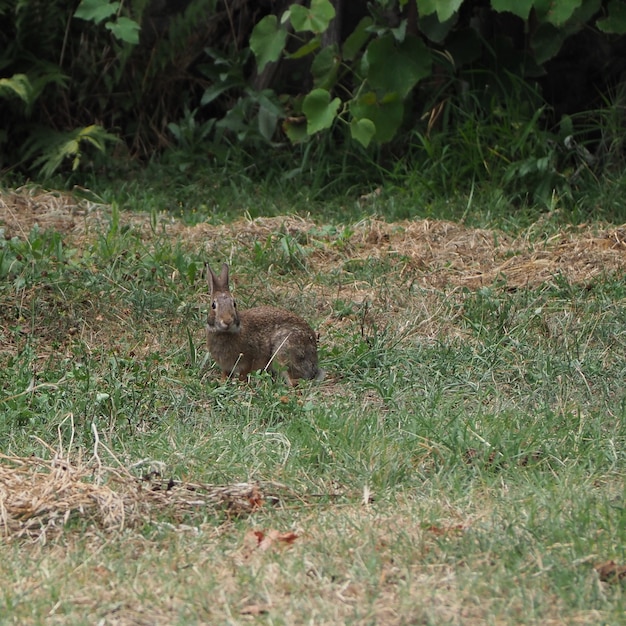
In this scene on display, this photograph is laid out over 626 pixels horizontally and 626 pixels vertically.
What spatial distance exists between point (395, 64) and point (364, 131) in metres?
0.62

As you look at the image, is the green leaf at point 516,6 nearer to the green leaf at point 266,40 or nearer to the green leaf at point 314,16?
the green leaf at point 314,16

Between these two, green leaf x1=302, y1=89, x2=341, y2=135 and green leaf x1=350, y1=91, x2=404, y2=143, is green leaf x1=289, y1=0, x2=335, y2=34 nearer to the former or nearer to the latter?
green leaf x1=302, y1=89, x2=341, y2=135

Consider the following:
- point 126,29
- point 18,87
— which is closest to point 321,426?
point 126,29

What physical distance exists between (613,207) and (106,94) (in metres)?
4.72

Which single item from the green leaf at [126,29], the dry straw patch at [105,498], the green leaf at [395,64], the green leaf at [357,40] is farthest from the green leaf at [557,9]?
the dry straw patch at [105,498]

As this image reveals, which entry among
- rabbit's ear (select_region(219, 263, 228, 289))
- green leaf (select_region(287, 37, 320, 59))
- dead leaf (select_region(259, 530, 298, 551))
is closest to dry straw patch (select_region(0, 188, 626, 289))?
rabbit's ear (select_region(219, 263, 228, 289))

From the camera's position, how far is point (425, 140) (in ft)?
30.2

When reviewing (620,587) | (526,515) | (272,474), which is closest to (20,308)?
(272,474)

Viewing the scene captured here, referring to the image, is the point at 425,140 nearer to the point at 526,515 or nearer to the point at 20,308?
the point at 20,308

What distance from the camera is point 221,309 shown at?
6.08 metres

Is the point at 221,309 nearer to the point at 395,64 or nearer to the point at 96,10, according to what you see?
the point at 395,64

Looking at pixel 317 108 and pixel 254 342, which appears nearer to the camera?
pixel 254 342

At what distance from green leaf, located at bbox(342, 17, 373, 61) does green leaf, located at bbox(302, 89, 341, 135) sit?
0.41 m

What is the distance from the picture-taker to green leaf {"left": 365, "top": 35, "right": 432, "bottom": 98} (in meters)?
8.95
